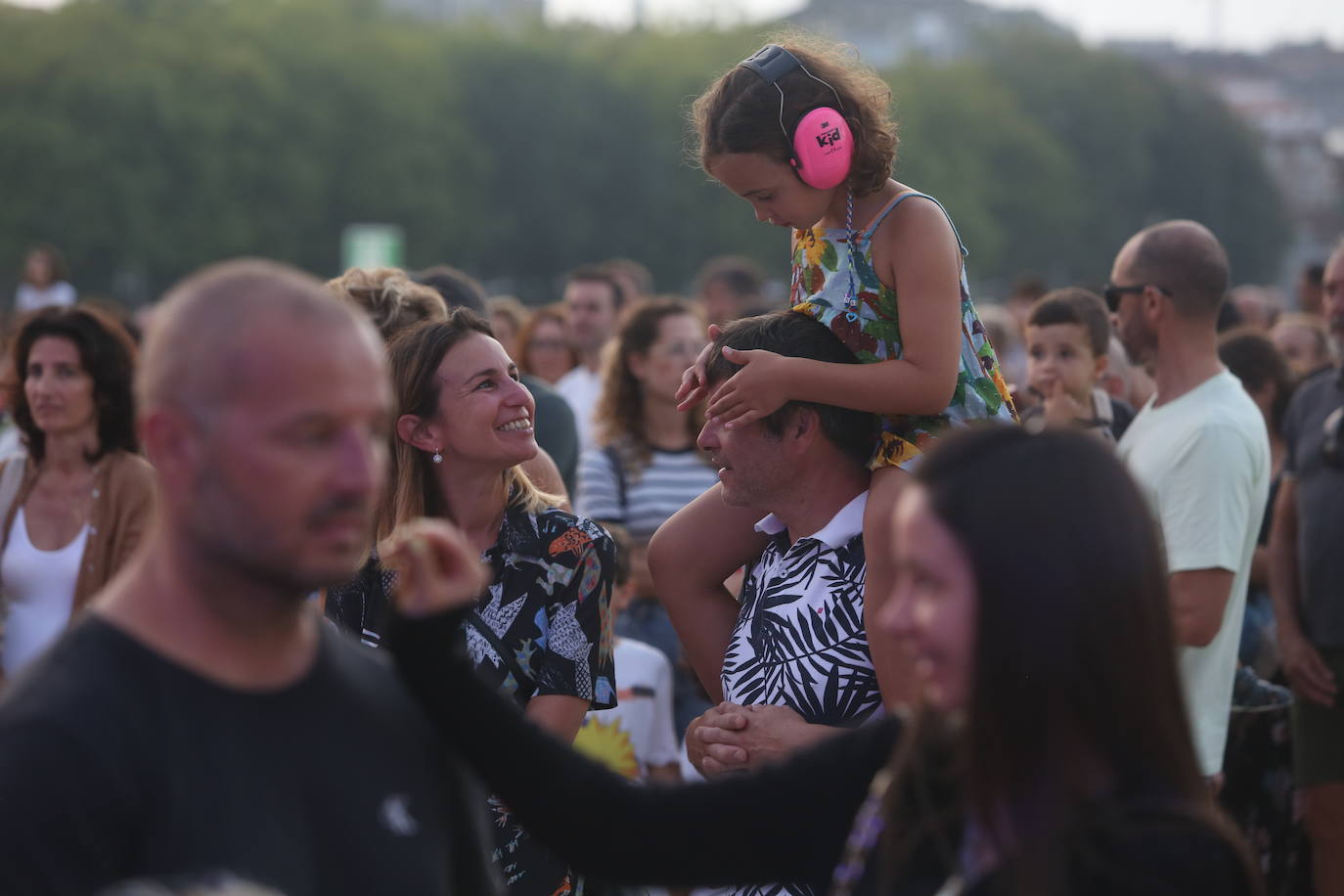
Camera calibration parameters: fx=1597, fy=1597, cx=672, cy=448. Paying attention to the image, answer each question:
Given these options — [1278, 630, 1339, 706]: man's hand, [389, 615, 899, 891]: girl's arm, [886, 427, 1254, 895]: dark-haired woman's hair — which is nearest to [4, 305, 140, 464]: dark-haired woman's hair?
[389, 615, 899, 891]: girl's arm

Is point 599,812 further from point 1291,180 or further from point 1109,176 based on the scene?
point 1291,180

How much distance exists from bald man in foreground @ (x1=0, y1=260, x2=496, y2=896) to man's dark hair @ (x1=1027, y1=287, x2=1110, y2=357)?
14.9 feet

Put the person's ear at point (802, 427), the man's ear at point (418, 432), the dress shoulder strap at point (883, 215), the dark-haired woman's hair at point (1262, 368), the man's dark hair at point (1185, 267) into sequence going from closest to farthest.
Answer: the person's ear at point (802, 427), the dress shoulder strap at point (883, 215), the man's ear at point (418, 432), the man's dark hair at point (1185, 267), the dark-haired woman's hair at point (1262, 368)

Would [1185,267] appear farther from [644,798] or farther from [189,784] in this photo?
[189,784]

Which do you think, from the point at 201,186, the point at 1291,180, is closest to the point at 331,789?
the point at 201,186

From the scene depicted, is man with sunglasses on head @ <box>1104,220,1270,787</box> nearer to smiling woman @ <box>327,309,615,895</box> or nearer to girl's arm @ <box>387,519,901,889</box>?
smiling woman @ <box>327,309,615,895</box>

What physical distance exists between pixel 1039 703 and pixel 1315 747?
431cm

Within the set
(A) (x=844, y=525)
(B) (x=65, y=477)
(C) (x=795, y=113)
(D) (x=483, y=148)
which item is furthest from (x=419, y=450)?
(D) (x=483, y=148)

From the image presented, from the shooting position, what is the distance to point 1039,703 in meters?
2.14

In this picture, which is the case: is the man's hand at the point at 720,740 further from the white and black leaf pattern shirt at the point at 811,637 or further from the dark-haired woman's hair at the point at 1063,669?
the dark-haired woman's hair at the point at 1063,669

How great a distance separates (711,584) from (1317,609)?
3.05m

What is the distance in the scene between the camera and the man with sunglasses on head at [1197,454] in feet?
16.8

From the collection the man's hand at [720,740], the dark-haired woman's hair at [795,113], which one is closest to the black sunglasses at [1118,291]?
the dark-haired woman's hair at [795,113]

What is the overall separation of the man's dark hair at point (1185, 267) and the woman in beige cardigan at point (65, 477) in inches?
145
